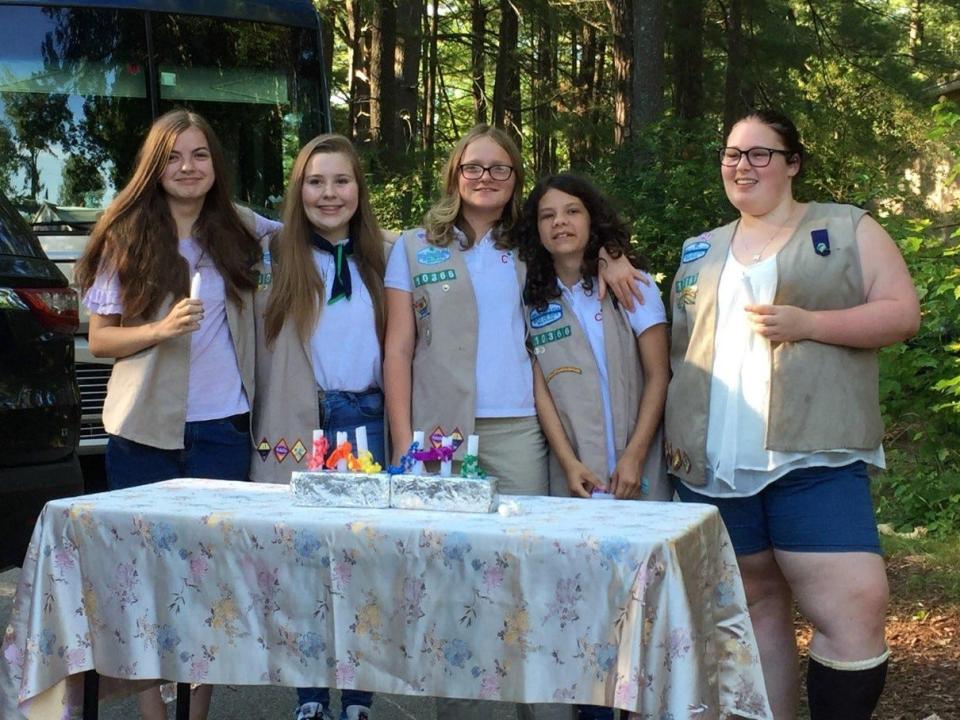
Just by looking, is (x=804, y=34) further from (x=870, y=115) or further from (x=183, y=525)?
(x=183, y=525)

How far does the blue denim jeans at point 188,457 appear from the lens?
3988mm

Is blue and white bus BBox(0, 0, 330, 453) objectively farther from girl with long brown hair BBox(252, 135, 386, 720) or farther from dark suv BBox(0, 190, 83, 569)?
girl with long brown hair BBox(252, 135, 386, 720)

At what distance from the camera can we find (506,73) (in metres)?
20.5

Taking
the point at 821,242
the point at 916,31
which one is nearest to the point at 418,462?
the point at 821,242

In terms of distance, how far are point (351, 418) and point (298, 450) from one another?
7.6 inches

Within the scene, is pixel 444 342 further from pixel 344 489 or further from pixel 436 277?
pixel 344 489

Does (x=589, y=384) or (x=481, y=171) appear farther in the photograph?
(x=481, y=171)

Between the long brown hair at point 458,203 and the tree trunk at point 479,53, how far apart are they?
48.8ft

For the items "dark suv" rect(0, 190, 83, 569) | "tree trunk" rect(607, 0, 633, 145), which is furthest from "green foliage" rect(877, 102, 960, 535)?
"tree trunk" rect(607, 0, 633, 145)

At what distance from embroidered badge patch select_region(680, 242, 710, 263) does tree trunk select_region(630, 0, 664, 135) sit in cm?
929

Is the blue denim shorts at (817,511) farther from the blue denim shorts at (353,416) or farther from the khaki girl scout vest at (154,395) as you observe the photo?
the khaki girl scout vest at (154,395)

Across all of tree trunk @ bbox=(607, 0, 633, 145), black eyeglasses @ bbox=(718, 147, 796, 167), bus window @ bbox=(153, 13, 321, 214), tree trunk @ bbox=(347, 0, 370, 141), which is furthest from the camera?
tree trunk @ bbox=(347, 0, 370, 141)

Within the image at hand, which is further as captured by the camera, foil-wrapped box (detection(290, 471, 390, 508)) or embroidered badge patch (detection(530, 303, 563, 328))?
embroidered badge patch (detection(530, 303, 563, 328))

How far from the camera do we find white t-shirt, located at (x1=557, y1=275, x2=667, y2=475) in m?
3.91
